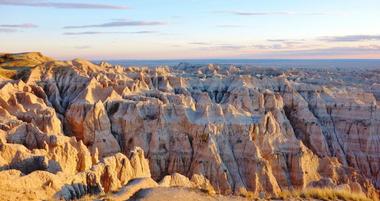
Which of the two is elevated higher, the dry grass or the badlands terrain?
the dry grass

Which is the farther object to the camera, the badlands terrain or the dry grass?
the badlands terrain

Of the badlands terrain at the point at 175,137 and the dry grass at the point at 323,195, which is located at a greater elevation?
the dry grass at the point at 323,195

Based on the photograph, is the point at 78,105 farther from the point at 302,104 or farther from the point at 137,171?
the point at 302,104

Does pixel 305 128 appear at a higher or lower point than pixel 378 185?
higher

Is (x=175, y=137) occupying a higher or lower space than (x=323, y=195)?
lower

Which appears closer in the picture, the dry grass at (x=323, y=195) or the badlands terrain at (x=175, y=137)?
the dry grass at (x=323, y=195)

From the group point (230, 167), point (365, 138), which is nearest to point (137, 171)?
point (230, 167)

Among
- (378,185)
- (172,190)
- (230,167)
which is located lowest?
(378,185)

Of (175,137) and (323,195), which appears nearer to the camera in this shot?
(323,195)
